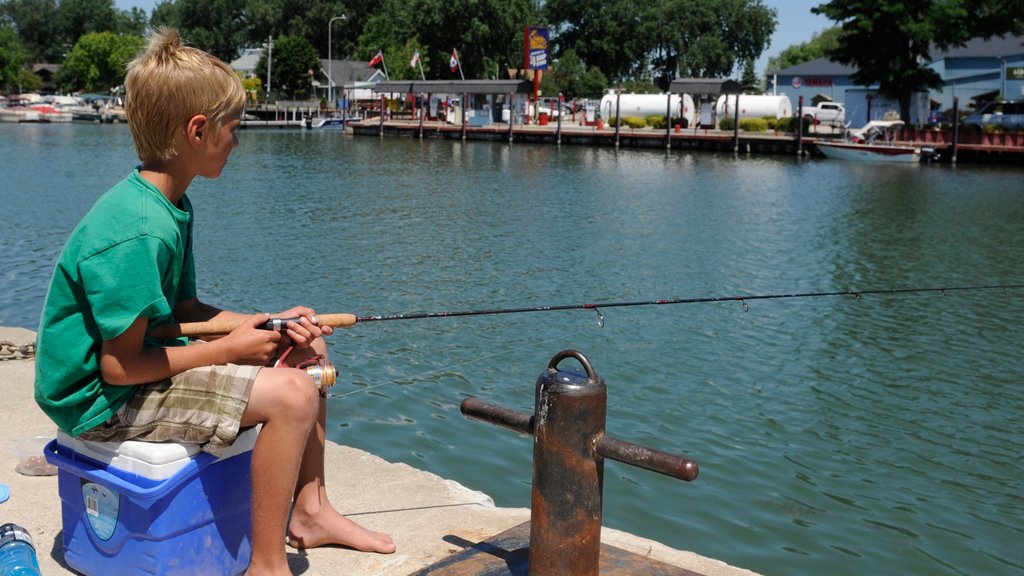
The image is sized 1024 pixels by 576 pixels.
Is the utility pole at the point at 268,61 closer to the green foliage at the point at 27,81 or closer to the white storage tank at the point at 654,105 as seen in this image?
the white storage tank at the point at 654,105

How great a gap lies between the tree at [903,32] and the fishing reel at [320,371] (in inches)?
1807

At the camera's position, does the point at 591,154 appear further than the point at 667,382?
Yes

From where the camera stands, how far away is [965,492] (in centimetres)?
676

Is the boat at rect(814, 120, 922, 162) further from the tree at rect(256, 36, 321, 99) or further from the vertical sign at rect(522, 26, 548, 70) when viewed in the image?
the tree at rect(256, 36, 321, 99)

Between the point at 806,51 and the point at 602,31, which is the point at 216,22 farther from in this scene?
the point at 806,51

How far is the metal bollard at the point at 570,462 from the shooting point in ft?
10.4

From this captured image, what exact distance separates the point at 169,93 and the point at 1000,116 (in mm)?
47631

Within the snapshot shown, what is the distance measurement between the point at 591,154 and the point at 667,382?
36.3 m

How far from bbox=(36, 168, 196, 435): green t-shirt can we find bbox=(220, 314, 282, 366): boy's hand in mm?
210

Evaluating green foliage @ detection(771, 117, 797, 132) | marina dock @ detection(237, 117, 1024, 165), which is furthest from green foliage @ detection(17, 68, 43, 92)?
green foliage @ detection(771, 117, 797, 132)

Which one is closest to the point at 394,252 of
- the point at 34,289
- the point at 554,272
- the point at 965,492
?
the point at 554,272

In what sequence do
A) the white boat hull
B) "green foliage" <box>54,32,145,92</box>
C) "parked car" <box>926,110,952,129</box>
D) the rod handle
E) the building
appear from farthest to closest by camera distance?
"green foliage" <box>54,32,145,92</box> → the building → "parked car" <box>926,110,952,129</box> → the white boat hull → the rod handle

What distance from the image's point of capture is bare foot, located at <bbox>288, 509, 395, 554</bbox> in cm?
370

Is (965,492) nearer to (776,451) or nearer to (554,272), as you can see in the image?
(776,451)
